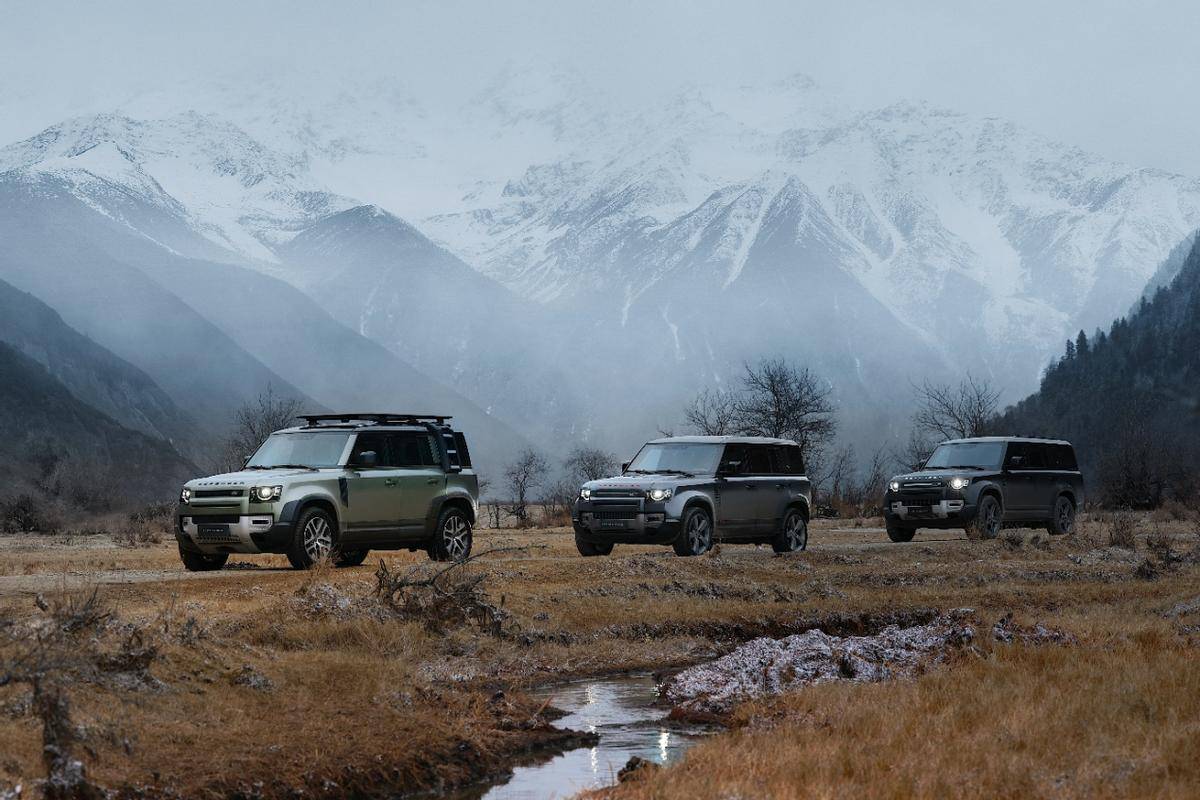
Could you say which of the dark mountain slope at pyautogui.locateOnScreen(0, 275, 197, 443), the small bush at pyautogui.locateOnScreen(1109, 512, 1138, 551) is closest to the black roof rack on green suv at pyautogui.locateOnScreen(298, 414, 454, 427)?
the small bush at pyautogui.locateOnScreen(1109, 512, 1138, 551)

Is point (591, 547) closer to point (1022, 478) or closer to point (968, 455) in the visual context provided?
point (968, 455)

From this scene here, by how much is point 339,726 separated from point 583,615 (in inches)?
286

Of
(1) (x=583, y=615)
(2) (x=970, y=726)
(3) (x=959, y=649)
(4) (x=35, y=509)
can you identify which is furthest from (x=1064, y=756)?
(4) (x=35, y=509)

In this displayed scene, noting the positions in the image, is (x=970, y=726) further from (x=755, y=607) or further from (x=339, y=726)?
(x=755, y=607)

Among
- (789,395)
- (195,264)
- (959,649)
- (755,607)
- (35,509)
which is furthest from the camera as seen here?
(195,264)

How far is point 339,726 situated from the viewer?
1099 centimetres

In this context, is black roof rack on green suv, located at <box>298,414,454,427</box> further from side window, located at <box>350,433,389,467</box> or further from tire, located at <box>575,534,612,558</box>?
tire, located at <box>575,534,612,558</box>

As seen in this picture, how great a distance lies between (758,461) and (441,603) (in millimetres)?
10555

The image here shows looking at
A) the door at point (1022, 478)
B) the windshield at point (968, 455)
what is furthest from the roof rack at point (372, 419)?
the door at point (1022, 478)

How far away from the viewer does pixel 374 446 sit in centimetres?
2125

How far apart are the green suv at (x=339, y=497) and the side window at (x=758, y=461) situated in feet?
17.7

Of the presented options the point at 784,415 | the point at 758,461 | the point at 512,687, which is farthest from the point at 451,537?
the point at 784,415

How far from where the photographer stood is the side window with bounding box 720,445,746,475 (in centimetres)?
2506

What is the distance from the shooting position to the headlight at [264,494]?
765 inches
